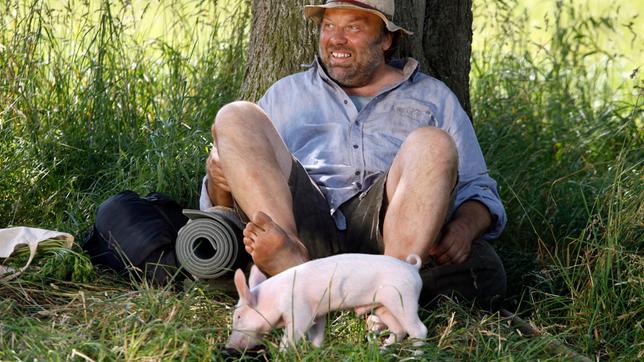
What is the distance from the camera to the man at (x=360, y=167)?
442 centimetres

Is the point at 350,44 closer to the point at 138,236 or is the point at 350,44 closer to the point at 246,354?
the point at 138,236

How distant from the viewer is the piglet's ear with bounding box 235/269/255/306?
3857 millimetres

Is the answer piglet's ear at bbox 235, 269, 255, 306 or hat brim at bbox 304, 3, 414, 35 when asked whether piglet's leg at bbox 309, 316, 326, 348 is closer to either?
piglet's ear at bbox 235, 269, 255, 306

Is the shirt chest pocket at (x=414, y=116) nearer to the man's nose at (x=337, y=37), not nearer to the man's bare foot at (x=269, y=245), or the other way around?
the man's nose at (x=337, y=37)

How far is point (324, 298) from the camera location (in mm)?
3959

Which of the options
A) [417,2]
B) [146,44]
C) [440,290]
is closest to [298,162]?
[440,290]

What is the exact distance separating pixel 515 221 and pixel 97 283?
85.7 inches

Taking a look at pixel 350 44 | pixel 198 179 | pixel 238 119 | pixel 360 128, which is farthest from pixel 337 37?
pixel 198 179

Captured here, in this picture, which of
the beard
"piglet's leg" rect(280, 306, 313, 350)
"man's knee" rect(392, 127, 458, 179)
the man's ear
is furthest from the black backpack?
the man's ear

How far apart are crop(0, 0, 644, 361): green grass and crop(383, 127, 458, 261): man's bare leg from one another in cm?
30

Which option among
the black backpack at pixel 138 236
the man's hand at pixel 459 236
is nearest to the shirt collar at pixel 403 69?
the man's hand at pixel 459 236

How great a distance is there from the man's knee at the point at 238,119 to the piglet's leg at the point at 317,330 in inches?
36.4

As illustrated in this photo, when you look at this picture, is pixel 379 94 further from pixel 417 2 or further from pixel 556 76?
pixel 556 76

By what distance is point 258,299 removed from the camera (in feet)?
13.0
